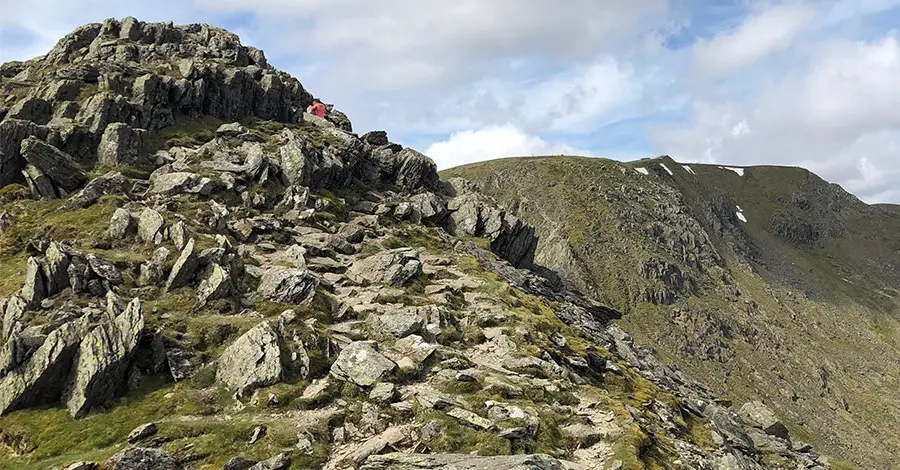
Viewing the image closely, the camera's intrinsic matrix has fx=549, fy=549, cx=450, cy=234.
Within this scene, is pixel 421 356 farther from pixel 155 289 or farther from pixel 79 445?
pixel 155 289

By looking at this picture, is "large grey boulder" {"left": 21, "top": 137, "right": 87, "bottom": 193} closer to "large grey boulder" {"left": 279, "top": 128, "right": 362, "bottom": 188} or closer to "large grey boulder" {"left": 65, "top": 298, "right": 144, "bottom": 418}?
"large grey boulder" {"left": 279, "top": 128, "right": 362, "bottom": 188}

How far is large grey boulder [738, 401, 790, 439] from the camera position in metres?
44.4

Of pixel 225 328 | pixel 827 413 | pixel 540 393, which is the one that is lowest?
pixel 827 413

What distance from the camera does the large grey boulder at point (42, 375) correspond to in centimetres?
2419

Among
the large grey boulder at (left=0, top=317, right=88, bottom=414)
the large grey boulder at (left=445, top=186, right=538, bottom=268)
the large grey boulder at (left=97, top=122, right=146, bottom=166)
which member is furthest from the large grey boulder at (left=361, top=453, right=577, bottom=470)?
the large grey boulder at (left=97, top=122, right=146, bottom=166)

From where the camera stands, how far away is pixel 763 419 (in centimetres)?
4519

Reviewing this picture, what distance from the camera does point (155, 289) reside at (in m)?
33.0

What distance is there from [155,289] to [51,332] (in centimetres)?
756

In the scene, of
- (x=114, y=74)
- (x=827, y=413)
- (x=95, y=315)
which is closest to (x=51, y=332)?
(x=95, y=315)

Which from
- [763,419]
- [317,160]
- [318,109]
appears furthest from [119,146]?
[763,419]

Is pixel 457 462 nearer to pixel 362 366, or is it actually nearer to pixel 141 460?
pixel 362 366

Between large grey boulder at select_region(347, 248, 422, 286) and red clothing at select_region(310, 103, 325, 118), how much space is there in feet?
175

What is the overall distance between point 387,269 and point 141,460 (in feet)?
77.3

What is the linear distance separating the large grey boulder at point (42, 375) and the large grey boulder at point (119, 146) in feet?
110
